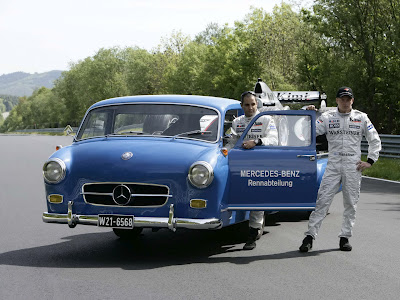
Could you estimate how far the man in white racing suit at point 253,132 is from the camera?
322 inches

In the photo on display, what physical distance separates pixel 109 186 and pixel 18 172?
14.6 m

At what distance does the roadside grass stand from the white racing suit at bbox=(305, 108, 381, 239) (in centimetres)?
1098

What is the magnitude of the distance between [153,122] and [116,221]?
1.56 m

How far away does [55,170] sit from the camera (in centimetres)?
761

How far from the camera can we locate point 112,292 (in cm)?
596

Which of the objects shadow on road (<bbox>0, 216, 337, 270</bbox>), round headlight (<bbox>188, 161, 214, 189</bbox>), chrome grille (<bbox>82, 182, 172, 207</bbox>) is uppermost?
round headlight (<bbox>188, 161, 214, 189</bbox>)

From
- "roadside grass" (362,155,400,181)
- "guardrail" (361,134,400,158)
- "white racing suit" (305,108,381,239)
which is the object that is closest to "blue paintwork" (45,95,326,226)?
"white racing suit" (305,108,381,239)

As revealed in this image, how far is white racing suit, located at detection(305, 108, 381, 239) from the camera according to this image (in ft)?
26.5

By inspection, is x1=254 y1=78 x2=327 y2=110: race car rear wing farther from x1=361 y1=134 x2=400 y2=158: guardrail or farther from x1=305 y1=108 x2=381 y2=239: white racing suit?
x1=361 y1=134 x2=400 y2=158: guardrail

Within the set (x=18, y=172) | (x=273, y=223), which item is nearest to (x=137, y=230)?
(x=273, y=223)

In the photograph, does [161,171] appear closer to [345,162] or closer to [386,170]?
[345,162]

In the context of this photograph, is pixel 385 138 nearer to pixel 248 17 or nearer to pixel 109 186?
pixel 109 186

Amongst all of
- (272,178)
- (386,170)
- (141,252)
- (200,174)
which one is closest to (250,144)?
(272,178)

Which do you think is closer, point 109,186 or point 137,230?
point 109,186
